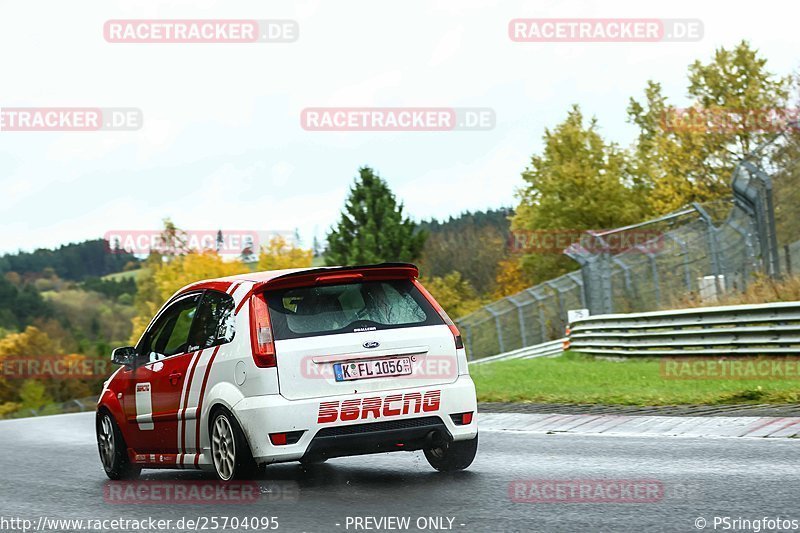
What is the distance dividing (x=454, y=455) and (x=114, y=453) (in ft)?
10.4

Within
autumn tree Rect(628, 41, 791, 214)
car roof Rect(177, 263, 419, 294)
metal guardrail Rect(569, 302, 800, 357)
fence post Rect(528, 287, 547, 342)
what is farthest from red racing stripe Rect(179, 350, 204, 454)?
autumn tree Rect(628, 41, 791, 214)

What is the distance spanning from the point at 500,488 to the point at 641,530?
2.05 metres

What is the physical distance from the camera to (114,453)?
34.6ft

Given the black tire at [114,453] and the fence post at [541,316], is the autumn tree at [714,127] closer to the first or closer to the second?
the fence post at [541,316]

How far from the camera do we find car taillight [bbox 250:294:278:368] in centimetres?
834

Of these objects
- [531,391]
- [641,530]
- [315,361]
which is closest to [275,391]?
[315,361]

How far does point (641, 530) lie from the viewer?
6.21 metres

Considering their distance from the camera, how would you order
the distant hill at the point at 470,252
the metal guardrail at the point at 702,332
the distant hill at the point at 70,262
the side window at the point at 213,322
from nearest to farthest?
the side window at the point at 213,322
the metal guardrail at the point at 702,332
the distant hill at the point at 470,252
the distant hill at the point at 70,262

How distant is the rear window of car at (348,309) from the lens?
8.56 meters

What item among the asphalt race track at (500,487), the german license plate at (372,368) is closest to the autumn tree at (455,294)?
the asphalt race track at (500,487)

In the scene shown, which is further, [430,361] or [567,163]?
[567,163]

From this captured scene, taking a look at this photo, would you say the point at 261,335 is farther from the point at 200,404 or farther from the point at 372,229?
the point at 372,229

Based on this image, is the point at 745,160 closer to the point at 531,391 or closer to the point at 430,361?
the point at 531,391

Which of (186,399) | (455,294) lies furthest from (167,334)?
(455,294)
